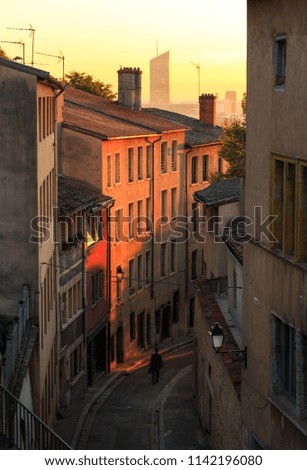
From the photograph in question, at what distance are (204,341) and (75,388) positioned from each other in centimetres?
910

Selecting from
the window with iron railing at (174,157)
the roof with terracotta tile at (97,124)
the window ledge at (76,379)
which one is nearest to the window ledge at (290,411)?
the window ledge at (76,379)

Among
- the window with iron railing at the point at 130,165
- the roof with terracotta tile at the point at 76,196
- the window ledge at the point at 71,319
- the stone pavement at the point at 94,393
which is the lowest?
the stone pavement at the point at 94,393

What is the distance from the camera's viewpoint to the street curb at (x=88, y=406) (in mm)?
38094

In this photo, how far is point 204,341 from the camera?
37969mm

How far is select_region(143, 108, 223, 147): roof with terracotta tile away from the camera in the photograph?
70.4 metres

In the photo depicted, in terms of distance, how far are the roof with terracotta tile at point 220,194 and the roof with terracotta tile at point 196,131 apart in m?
→ 20.9

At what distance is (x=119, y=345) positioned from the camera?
188 feet

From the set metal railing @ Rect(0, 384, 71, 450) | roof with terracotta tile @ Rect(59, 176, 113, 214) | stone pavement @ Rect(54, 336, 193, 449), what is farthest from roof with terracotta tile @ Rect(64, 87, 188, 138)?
metal railing @ Rect(0, 384, 71, 450)

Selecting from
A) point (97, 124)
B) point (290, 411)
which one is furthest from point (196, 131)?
point (290, 411)

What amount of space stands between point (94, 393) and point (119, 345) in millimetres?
9793

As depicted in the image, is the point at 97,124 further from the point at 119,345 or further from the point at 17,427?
the point at 17,427

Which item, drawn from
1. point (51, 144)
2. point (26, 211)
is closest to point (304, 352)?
point (26, 211)

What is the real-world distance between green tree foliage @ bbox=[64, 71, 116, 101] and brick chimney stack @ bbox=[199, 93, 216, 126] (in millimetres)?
9423

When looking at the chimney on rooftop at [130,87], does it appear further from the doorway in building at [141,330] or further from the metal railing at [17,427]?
the metal railing at [17,427]
